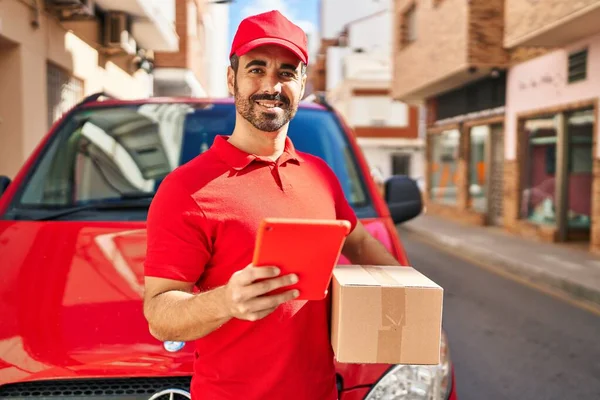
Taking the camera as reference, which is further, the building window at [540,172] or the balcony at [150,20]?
the building window at [540,172]

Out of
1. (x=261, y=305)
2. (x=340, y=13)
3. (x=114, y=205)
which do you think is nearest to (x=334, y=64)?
(x=340, y=13)

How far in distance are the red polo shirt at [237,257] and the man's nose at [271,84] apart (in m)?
0.18

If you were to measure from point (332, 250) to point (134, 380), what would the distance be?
106 centimetres

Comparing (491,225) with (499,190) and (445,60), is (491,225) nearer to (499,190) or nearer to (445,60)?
(499,190)

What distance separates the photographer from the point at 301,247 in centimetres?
121

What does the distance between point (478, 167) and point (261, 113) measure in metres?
17.1

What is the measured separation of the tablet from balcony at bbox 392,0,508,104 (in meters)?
14.5

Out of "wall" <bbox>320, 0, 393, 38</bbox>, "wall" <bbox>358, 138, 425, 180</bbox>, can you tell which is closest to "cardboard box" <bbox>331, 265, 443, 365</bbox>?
"wall" <bbox>358, 138, 425, 180</bbox>

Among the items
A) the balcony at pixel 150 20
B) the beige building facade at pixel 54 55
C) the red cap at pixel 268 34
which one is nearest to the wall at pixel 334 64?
the balcony at pixel 150 20

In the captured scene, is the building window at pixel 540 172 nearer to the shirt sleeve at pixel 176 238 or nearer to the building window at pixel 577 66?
the building window at pixel 577 66

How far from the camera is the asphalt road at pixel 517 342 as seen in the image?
14.3 feet

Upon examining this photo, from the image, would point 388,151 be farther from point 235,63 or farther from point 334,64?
point 235,63

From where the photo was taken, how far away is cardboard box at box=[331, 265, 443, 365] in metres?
1.50

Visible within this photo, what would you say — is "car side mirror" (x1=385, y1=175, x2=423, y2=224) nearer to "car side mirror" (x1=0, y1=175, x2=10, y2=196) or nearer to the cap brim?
the cap brim
